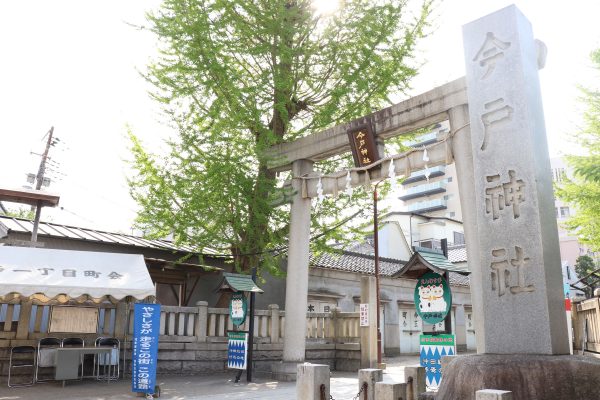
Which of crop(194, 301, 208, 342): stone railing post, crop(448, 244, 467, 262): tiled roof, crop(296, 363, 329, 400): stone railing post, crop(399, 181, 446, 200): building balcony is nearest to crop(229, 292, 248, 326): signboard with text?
crop(194, 301, 208, 342): stone railing post

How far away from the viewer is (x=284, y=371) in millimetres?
12156

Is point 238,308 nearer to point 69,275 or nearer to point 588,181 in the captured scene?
point 69,275

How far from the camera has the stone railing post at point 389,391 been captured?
6146 mm

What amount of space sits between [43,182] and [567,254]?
47.8 m

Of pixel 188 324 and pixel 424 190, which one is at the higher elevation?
pixel 424 190

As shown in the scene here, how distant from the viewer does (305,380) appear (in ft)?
21.7

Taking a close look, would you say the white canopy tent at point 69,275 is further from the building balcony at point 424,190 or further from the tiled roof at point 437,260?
the building balcony at point 424,190

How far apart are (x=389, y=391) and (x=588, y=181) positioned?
37.2ft

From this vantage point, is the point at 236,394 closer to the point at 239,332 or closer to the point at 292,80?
the point at 239,332

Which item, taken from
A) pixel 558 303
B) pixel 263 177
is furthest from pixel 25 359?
pixel 558 303

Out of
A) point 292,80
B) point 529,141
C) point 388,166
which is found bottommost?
point 529,141

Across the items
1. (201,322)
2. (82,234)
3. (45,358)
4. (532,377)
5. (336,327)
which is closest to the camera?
(532,377)

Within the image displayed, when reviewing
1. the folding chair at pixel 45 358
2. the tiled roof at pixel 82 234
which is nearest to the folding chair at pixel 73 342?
the folding chair at pixel 45 358

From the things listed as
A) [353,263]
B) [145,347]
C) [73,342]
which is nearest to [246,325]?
[145,347]
